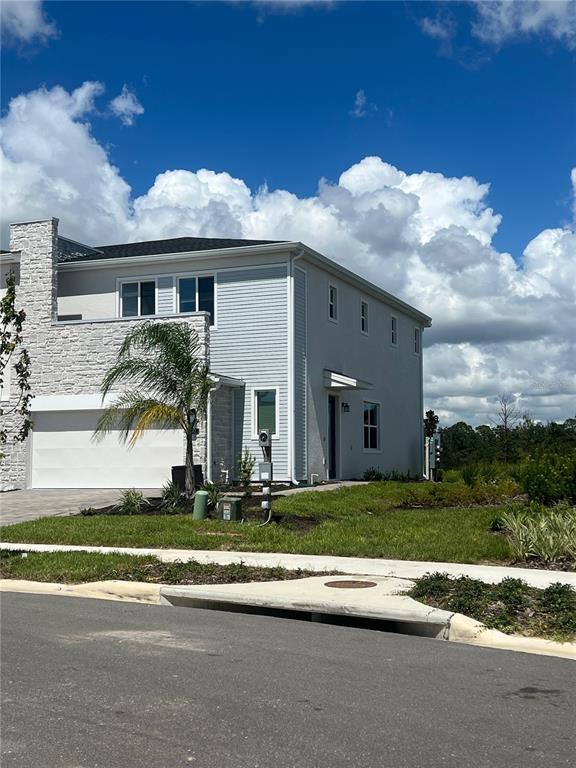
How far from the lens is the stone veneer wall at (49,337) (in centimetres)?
2527

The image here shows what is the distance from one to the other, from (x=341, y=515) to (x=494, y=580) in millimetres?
7854

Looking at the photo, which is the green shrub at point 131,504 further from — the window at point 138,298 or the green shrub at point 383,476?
the green shrub at point 383,476

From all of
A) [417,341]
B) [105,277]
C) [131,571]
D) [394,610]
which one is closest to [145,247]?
[105,277]

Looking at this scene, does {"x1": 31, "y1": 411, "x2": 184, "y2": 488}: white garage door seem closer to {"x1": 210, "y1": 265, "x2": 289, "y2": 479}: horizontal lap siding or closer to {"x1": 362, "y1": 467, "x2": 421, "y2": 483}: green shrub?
{"x1": 210, "y1": 265, "x2": 289, "y2": 479}: horizontal lap siding

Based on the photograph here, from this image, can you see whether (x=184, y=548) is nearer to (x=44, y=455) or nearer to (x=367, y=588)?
(x=367, y=588)

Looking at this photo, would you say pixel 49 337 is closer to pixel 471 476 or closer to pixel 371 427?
pixel 371 427

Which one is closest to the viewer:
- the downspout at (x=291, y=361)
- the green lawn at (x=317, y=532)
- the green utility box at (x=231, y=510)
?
the green lawn at (x=317, y=532)

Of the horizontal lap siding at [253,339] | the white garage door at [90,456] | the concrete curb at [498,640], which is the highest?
the horizontal lap siding at [253,339]

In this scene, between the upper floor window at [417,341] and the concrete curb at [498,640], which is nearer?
the concrete curb at [498,640]

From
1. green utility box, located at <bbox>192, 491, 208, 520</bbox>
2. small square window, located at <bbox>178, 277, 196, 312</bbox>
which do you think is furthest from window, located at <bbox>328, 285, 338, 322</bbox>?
green utility box, located at <bbox>192, 491, 208, 520</bbox>

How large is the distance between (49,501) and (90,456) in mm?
3441

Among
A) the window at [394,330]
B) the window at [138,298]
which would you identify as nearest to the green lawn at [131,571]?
the window at [138,298]

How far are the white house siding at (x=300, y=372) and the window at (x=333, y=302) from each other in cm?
227

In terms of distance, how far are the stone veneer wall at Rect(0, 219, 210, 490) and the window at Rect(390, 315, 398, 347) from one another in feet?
36.6
